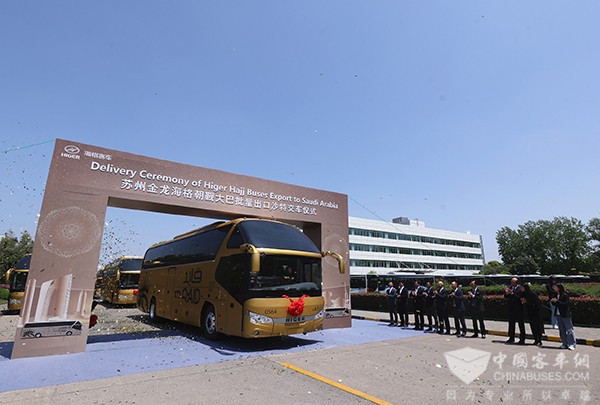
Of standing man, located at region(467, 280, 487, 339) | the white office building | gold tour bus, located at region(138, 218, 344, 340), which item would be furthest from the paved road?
the white office building

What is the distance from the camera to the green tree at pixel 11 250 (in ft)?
128

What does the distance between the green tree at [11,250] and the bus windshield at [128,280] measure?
86.0ft

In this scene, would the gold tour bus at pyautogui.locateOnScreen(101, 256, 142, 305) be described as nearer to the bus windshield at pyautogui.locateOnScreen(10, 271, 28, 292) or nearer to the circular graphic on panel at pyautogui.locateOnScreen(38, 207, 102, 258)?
the bus windshield at pyautogui.locateOnScreen(10, 271, 28, 292)

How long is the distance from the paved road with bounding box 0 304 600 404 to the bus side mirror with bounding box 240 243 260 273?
2099mm

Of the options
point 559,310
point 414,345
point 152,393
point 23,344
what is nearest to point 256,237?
point 152,393

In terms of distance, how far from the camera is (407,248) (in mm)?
70188

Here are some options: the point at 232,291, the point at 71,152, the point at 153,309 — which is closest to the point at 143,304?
the point at 153,309

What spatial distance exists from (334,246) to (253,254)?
5.75m

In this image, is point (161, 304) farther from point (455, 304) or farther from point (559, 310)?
point (559, 310)

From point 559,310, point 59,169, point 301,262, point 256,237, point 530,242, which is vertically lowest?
point 559,310

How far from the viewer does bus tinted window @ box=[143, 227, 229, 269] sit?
1068cm

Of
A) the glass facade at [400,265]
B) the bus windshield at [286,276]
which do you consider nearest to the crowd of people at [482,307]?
the bus windshield at [286,276]

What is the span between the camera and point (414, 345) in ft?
31.5

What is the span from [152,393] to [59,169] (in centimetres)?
669
